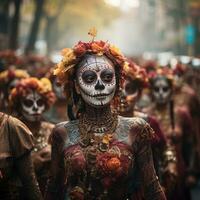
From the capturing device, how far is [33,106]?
8930 mm

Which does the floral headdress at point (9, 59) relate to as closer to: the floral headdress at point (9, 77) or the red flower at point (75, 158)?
the floral headdress at point (9, 77)

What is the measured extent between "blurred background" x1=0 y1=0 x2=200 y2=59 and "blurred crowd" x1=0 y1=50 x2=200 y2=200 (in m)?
0.94

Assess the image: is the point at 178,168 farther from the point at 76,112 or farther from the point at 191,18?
the point at 191,18

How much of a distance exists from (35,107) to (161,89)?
326 cm

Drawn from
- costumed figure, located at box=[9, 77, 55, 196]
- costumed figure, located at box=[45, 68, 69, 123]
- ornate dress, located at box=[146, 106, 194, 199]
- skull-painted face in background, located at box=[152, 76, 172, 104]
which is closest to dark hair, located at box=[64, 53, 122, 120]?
costumed figure, located at box=[9, 77, 55, 196]

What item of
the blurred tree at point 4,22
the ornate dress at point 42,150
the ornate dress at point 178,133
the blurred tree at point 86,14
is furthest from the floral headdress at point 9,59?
the blurred tree at point 86,14

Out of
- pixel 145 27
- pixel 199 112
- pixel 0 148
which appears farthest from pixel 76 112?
pixel 145 27

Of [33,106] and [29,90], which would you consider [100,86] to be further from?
[29,90]

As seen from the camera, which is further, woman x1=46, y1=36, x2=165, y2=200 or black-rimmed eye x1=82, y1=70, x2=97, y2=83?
black-rimmed eye x1=82, y1=70, x2=97, y2=83

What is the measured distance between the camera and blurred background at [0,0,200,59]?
36844mm

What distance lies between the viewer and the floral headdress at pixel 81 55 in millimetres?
5898

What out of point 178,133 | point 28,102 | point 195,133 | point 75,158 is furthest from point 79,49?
point 195,133

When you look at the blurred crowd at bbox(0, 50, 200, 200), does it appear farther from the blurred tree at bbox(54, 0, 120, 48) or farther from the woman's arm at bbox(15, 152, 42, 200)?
the blurred tree at bbox(54, 0, 120, 48)

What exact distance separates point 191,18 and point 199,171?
46050 mm
